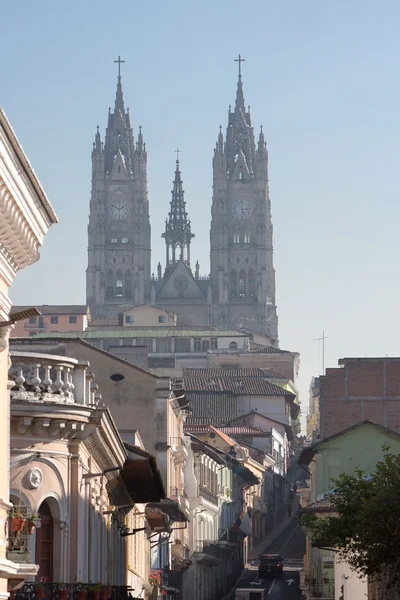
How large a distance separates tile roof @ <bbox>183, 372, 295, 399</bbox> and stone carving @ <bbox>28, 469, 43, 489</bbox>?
11114 cm

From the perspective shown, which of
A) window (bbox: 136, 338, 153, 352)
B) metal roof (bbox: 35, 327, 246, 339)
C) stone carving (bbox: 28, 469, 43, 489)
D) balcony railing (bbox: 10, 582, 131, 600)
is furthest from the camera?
window (bbox: 136, 338, 153, 352)

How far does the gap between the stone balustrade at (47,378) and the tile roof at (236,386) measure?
110234mm

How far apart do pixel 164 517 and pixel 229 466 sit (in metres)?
49.2

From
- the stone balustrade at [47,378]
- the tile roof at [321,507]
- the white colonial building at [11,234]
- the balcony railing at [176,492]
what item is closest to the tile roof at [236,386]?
the balcony railing at [176,492]

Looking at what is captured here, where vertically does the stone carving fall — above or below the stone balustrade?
below

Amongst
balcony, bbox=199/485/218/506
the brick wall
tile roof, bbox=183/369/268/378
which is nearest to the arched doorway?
balcony, bbox=199/485/218/506

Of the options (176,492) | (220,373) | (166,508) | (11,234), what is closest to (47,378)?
(11,234)

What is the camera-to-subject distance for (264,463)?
121625mm

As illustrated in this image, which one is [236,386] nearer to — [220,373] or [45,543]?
[220,373]

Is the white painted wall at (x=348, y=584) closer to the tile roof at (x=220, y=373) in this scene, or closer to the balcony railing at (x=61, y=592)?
the balcony railing at (x=61, y=592)

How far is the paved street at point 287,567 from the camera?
284ft

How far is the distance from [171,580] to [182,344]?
12204 centimetres

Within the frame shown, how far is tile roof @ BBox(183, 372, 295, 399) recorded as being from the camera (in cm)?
13725

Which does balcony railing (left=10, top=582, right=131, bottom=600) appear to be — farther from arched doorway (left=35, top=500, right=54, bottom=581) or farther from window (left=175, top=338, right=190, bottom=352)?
window (left=175, top=338, right=190, bottom=352)
